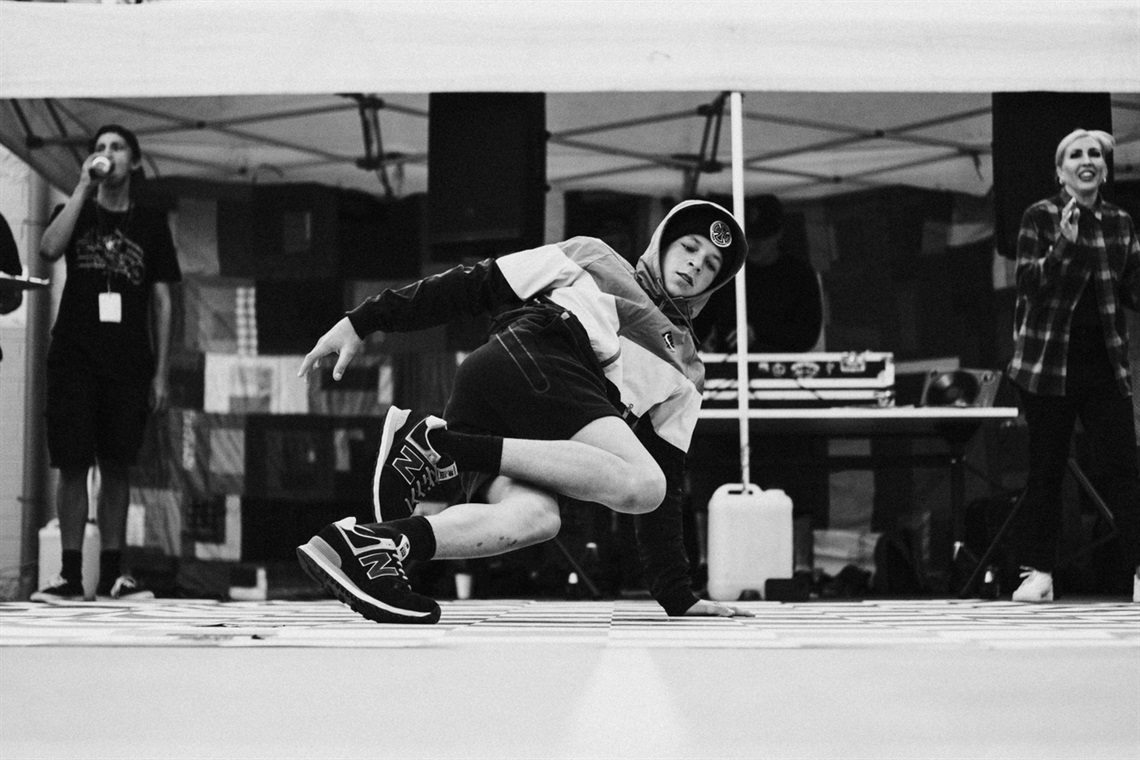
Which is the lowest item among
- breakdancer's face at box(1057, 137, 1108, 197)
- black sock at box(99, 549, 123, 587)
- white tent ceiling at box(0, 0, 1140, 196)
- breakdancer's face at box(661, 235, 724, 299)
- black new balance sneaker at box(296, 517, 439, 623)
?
black sock at box(99, 549, 123, 587)

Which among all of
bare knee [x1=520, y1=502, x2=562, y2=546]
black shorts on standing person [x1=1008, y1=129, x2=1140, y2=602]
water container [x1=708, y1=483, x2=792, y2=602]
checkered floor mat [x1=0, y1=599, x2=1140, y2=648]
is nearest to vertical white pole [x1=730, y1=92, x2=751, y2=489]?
water container [x1=708, y1=483, x2=792, y2=602]

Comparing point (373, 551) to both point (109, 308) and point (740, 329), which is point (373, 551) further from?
point (109, 308)

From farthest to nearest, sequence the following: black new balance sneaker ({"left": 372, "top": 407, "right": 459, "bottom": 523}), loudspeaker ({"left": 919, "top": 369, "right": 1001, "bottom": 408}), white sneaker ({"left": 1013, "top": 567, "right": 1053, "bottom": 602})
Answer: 1. loudspeaker ({"left": 919, "top": 369, "right": 1001, "bottom": 408})
2. white sneaker ({"left": 1013, "top": 567, "right": 1053, "bottom": 602})
3. black new balance sneaker ({"left": 372, "top": 407, "right": 459, "bottom": 523})

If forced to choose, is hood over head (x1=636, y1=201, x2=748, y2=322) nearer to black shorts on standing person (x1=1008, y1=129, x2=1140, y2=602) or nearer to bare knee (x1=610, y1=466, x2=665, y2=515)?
bare knee (x1=610, y1=466, x2=665, y2=515)

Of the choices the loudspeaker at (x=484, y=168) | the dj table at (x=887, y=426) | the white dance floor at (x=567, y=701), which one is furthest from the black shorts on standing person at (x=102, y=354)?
the white dance floor at (x=567, y=701)

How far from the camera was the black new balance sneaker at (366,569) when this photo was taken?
1857 millimetres

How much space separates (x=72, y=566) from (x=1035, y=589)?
110 inches

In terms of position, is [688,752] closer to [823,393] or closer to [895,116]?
[823,393]

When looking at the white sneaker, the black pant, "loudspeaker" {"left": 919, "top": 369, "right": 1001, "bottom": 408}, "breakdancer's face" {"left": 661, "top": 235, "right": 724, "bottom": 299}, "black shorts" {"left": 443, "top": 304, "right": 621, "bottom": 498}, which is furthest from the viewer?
"loudspeaker" {"left": 919, "top": 369, "right": 1001, "bottom": 408}

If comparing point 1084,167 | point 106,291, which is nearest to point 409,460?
point 106,291

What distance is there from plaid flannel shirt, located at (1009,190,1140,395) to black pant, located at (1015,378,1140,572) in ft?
0.21

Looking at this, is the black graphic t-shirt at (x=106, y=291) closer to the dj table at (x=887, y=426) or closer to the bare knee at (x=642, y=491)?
the dj table at (x=887, y=426)

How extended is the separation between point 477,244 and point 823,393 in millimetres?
1283

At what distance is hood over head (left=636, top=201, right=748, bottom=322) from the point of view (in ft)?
8.11
